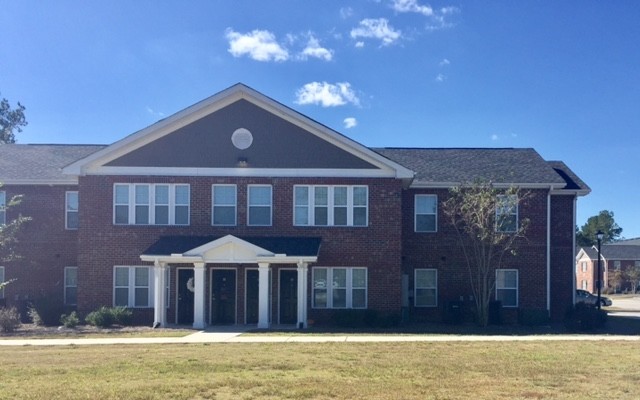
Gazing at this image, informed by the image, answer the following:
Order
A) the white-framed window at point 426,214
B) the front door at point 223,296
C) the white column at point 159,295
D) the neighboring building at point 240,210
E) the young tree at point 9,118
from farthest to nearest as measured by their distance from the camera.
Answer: the young tree at point 9,118 < the white-framed window at point 426,214 < the front door at point 223,296 < the neighboring building at point 240,210 < the white column at point 159,295

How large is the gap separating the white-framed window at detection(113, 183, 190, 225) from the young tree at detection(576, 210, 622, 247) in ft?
307

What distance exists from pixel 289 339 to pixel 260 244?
546 cm

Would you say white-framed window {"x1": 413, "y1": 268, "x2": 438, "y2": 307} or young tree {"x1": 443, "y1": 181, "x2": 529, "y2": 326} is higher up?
young tree {"x1": 443, "y1": 181, "x2": 529, "y2": 326}

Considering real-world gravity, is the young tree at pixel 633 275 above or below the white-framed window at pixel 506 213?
below

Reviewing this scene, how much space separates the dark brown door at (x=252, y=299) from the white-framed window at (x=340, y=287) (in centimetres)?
213

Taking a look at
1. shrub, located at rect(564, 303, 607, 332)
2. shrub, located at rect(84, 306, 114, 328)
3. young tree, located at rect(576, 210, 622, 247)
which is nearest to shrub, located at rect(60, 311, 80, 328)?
shrub, located at rect(84, 306, 114, 328)

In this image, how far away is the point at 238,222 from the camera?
25047 mm

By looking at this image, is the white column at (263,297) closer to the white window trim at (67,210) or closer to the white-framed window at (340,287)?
the white-framed window at (340,287)

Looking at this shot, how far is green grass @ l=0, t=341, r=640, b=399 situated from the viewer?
432 inches

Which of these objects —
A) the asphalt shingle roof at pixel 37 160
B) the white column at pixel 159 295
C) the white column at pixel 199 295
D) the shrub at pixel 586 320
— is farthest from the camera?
the asphalt shingle roof at pixel 37 160

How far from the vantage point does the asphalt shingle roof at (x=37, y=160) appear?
26938 mm

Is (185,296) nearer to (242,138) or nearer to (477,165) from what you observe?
(242,138)

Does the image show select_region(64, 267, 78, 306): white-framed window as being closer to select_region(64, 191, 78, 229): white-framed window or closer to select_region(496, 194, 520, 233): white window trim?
select_region(64, 191, 78, 229): white-framed window

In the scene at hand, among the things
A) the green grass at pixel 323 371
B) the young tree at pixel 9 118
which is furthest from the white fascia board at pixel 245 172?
the young tree at pixel 9 118
